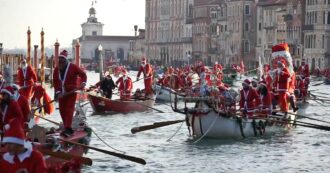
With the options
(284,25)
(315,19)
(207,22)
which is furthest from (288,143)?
(207,22)

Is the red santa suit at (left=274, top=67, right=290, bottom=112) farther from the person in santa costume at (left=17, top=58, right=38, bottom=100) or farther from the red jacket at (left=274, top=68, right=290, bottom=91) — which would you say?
the person in santa costume at (left=17, top=58, right=38, bottom=100)

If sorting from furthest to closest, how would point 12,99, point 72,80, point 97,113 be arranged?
point 97,113 < point 72,80 < point 12,99

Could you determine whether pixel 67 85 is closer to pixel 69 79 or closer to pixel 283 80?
pixel 69 79

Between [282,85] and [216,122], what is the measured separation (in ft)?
13.5

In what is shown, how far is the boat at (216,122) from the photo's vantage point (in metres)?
26.0

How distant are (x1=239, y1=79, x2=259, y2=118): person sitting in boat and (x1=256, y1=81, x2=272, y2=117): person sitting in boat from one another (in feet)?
0.63

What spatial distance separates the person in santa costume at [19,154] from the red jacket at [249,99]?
16.1 meters

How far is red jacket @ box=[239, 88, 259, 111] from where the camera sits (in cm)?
2692

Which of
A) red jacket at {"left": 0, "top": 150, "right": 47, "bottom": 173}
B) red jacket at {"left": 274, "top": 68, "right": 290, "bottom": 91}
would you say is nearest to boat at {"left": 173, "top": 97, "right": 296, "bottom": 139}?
red jacket at {"left": 274, "top": 68, "right": 290, "bottom": 91}

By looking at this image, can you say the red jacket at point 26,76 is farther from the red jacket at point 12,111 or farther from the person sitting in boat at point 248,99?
the red jacket at point 12,111

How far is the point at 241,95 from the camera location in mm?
27094

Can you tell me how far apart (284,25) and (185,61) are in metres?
37.2

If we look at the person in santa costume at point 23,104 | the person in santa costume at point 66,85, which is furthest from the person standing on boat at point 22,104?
the person in santa costume at point 66,85

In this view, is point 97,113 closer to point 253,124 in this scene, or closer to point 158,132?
point 158,132
